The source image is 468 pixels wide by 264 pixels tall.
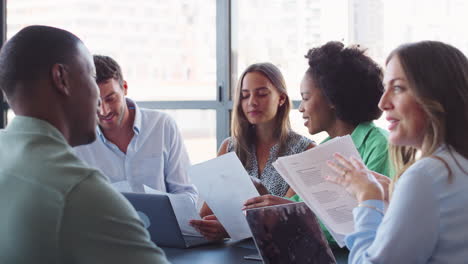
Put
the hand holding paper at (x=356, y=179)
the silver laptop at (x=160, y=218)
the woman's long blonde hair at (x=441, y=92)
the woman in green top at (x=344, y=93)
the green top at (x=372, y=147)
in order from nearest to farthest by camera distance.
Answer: the woman's long blonde hair at (x=441, y=92) < the hand holding paper at (x=356, y=179) < the silver laptop at (x=160, y=218) < the green top at (x=372, y=147) < the woman in green top at (x=344, y=93)

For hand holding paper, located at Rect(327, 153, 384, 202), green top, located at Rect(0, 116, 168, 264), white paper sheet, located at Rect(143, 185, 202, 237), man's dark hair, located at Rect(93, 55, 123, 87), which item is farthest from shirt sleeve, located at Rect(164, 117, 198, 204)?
green top, located at Rect(0, 116, 168, 264)

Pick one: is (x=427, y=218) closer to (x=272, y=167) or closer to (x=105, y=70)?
(x=272, y=167)

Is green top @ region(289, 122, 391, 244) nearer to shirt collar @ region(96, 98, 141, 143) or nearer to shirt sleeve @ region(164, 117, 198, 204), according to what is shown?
shirt sleeve @ region(164, 117, 198, 204)

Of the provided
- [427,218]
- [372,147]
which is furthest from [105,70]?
[427,218]

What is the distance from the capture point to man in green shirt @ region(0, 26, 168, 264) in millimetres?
982

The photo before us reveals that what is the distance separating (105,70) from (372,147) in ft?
4.39

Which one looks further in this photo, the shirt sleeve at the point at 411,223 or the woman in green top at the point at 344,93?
the woman in green top at the point at 344,93

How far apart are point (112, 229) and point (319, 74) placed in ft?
4.68

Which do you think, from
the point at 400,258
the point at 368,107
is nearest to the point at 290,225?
the point at 400,258

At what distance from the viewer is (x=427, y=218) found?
3.93ft

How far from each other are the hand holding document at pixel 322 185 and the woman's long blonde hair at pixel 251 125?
42.9 inches

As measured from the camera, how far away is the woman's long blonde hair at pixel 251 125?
2.83 m

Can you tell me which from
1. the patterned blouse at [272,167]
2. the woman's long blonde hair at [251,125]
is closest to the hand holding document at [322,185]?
the patterned blouse at [272,167]

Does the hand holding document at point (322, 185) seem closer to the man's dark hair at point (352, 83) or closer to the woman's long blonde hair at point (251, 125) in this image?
the man's dark hair at point (352, 83)
